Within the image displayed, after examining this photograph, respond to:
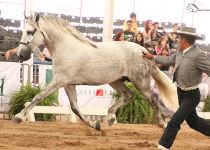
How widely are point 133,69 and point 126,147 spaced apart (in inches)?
98.3

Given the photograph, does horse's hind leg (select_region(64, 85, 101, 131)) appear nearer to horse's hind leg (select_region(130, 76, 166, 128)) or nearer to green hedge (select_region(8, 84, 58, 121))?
horse's hind leg (select_region(130, 76, 166, 128))

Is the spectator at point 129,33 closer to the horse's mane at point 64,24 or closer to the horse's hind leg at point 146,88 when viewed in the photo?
the horse's hind leg at point 146,88

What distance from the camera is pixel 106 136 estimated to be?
35.7 ft

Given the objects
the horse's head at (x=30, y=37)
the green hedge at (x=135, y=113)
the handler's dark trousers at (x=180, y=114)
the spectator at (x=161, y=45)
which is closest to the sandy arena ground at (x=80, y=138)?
the handler's dark trousers at (x=180, y=114)

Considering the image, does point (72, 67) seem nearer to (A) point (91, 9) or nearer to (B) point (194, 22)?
(A) point (91, 9)

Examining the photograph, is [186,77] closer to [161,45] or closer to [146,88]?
[146,88]

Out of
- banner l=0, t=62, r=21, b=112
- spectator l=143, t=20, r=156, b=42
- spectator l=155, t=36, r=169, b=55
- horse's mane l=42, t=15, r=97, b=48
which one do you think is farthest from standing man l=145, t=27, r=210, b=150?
spectator l=143, t=20, r=156, b=42

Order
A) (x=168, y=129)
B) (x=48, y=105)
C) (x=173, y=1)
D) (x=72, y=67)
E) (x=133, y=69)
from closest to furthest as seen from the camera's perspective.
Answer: (x=168, y=129)
(x=72, y=67)
(x=133, y=69)
(x=48, y=105)
(x=173, y=1)

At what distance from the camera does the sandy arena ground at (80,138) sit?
898 cm

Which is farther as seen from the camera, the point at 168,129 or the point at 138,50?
the point at 138,50

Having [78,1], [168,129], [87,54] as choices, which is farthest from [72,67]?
[78,1]

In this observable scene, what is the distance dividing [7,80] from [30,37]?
14.9 feet

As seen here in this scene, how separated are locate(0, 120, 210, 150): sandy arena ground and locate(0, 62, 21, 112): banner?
2.01 meters

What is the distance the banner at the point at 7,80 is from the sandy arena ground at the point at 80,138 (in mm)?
2010
